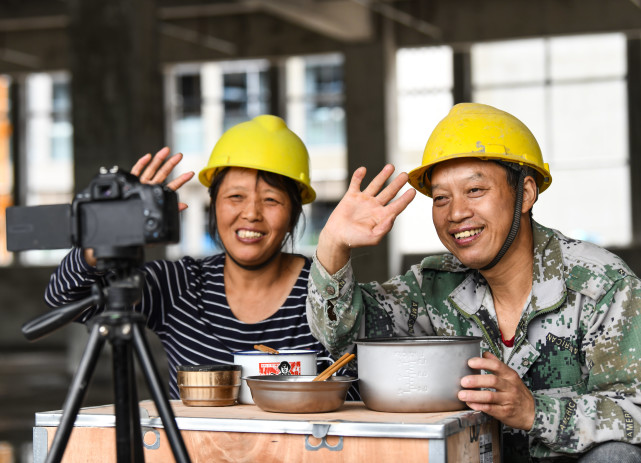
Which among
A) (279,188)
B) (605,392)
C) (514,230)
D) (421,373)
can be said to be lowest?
(605,392)

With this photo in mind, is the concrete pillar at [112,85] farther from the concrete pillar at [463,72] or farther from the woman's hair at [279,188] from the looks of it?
the woman's hair at [279,188]

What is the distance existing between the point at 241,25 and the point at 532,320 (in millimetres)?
10846

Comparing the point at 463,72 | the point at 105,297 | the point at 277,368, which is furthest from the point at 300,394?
the point at 463,72

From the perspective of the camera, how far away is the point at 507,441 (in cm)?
236

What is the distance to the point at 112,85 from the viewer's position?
26.9 ft

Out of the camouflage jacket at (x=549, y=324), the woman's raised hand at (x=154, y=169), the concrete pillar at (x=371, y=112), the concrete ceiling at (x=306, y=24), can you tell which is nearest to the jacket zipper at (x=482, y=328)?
the camouflage jacket at (x=549, y=324)

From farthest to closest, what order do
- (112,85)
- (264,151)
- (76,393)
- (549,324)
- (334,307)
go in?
1. (112,85)
2. (264,151)
3. (549,324)
4. (334,307)
5. (76,393)

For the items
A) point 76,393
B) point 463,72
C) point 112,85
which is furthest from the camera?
point 463,72

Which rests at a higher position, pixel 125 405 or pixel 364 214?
pixel 364 214

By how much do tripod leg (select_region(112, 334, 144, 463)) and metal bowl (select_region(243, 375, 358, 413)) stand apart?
1.20ft

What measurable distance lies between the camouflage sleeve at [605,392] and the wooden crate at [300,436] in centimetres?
14

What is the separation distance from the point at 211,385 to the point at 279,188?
33.7 inches

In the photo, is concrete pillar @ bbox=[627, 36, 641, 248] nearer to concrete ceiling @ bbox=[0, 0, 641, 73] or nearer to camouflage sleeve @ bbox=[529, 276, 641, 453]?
concrete ceiling @ bbox=[0, 0, 641, 73]

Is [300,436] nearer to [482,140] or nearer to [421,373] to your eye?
[421,373]
